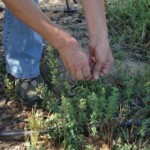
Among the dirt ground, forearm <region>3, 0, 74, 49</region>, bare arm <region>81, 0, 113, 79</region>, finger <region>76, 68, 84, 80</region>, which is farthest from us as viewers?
the dirt ground

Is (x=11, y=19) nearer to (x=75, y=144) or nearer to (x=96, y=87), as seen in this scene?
(x=96, y=87)

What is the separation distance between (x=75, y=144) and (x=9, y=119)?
0.48 meters

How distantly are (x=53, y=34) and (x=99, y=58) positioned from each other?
0.86ft

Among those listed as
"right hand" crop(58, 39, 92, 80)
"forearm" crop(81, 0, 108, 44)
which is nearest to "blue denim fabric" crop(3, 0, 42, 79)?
"forearm" crop(81, 0, 108, 44)

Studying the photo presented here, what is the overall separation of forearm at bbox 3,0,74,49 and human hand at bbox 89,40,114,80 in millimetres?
183

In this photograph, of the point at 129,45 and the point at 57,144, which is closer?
the point at 57,144

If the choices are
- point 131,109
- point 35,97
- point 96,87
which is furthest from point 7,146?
point 131,109

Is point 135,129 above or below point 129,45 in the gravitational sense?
below

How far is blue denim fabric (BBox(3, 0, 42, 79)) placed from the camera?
2316mm

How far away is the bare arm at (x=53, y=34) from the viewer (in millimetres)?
1546

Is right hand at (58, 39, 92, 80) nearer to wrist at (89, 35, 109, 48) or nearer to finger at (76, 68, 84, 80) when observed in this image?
finger at (76, 68, 84, 80)

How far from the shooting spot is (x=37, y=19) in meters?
1.56

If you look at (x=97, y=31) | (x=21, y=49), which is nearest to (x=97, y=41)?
(x=97, y=31)

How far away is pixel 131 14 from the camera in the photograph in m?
2.97
